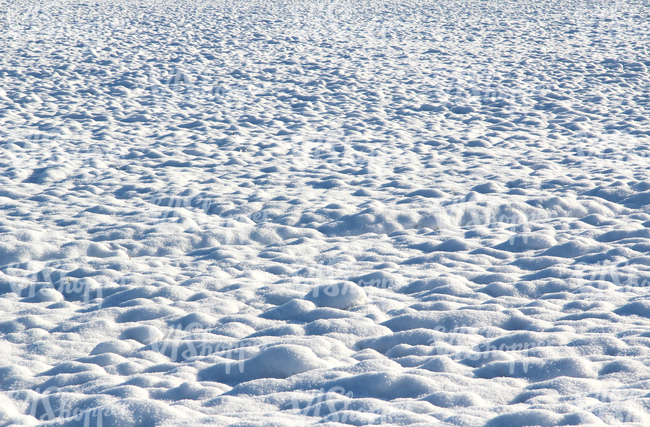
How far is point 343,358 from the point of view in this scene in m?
2.89

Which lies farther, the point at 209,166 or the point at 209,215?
the point at 209,166

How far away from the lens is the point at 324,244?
4.60 metres

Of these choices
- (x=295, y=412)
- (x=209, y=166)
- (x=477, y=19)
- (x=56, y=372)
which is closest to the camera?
(x=295, y=412)

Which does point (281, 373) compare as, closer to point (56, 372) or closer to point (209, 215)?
point (56, 372)

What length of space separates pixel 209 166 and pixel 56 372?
162 inches

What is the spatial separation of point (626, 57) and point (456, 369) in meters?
11.3

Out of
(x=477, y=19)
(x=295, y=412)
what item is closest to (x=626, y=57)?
(x=477, y=19)

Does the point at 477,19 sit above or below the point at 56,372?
above

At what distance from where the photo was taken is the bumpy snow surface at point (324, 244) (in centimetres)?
256

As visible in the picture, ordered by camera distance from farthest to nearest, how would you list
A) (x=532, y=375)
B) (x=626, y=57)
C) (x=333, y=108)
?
(x=626, y=57) < (x=333, y=108) < (x=532, y=375)

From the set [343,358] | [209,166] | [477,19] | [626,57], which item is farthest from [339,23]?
[343,358]

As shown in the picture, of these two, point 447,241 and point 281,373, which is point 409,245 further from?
point 281,373

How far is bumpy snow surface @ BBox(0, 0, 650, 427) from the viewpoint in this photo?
2557mm

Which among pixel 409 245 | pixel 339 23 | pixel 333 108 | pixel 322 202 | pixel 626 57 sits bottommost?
pixel 409 245
